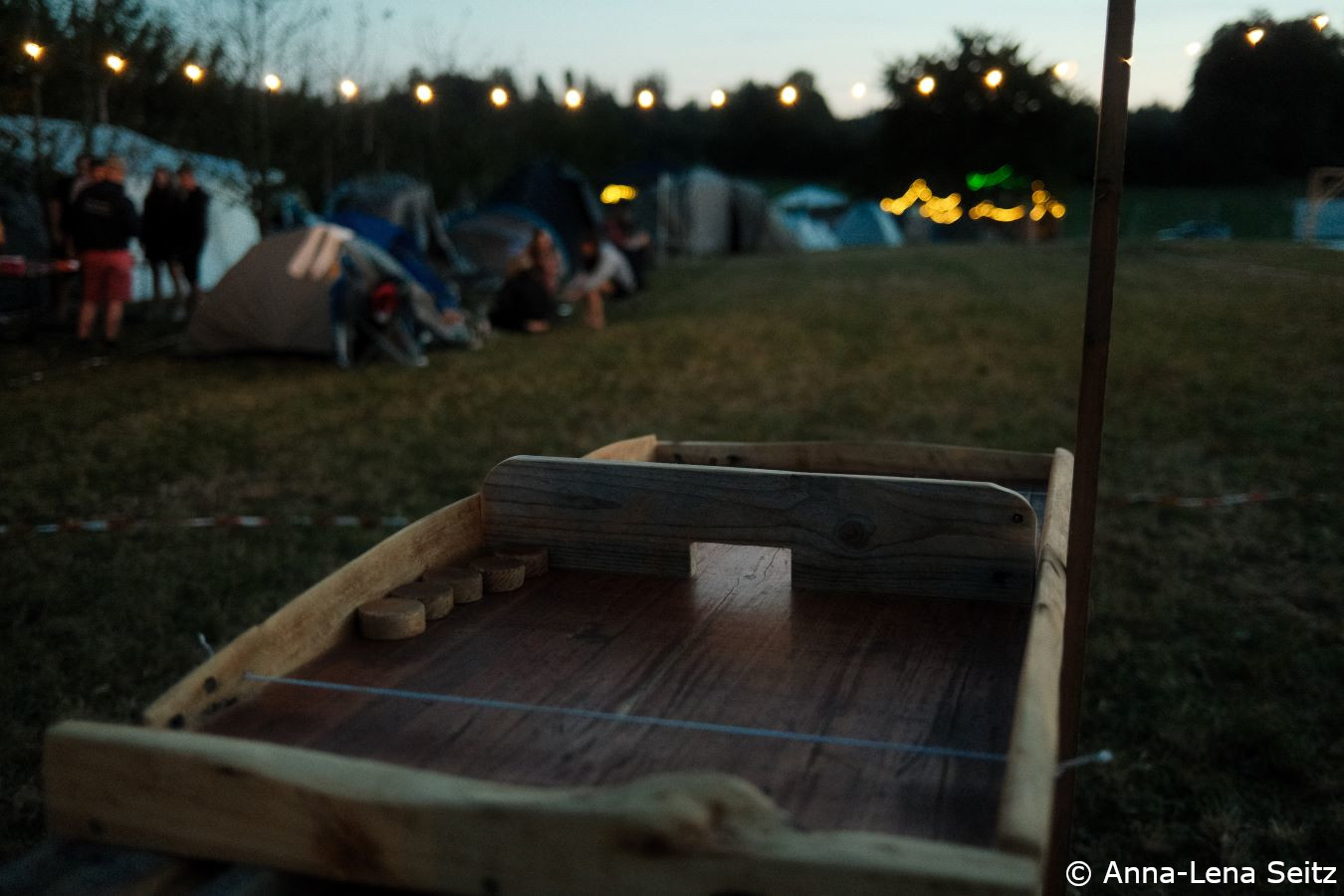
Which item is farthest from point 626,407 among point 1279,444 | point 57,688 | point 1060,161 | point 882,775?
point 1060,161

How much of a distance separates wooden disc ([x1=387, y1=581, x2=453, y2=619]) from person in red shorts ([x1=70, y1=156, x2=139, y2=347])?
30.8 ft

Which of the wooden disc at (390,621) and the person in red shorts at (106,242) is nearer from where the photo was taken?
the wooden disc at (390,621)

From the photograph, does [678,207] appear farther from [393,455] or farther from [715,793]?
[715,793]

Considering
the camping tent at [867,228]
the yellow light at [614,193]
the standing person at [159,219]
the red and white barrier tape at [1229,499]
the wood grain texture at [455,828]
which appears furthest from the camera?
the camping tent at [867,228]

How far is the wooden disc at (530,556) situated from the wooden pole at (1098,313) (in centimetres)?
86

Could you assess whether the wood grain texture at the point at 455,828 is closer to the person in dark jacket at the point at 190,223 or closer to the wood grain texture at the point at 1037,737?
the wood grain texture at the point at 1037,737

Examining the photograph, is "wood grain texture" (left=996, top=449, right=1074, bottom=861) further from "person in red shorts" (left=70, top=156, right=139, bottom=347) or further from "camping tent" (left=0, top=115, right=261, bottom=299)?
"camping tent" (left=0, top=115, right=261, bottom=299)

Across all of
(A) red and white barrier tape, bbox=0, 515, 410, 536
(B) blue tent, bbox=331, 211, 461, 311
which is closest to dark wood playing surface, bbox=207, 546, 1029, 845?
(A) red and white barrier tape, bbox=0, 515, 410, 536

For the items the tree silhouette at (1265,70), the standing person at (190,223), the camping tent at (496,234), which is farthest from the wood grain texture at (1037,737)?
the camping tent at (496,234)

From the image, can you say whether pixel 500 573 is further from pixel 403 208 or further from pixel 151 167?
pixel 403 208

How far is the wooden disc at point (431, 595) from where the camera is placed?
1.73m

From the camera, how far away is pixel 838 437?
6.90 m

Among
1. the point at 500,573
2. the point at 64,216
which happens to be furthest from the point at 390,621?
the point at 64,216

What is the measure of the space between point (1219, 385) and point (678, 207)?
2079 centimetres
